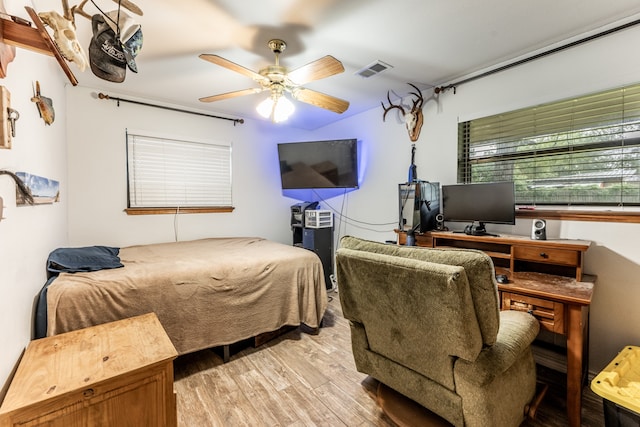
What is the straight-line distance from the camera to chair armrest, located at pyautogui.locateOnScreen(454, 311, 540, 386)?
4.18 ft

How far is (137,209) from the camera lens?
10.7 ft

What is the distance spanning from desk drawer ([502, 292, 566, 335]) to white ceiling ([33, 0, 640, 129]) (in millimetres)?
1795

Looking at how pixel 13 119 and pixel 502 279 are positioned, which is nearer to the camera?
pixel 13 119

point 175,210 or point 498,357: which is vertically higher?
point 175,210

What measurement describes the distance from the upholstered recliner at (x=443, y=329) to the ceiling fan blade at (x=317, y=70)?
3.84ft

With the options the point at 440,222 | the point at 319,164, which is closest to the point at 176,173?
the point at 319,164

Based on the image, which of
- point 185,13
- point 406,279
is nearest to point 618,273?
point 406,279

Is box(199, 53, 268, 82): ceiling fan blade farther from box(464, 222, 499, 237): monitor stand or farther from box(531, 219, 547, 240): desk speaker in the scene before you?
box(531, 219, 547, 240): desk speaker

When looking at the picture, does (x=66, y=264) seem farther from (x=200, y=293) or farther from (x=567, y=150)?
(x=567, y=150)

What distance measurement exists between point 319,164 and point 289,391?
2759 millimetres

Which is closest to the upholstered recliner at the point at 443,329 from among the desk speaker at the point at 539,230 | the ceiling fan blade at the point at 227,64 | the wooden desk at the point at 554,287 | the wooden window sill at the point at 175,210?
the wooden desk at the point at 554,287

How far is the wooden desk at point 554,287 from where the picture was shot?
1.55 meters

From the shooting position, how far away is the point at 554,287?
173 cm

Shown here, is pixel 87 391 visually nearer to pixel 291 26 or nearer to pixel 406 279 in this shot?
pixel 406 279
